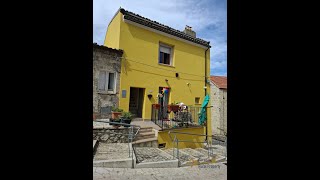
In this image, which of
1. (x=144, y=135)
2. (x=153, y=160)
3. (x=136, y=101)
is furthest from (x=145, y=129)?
(x=136, y=101)

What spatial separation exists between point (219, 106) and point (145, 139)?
367 inches

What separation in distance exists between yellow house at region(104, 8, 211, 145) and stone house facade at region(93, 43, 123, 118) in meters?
0.30

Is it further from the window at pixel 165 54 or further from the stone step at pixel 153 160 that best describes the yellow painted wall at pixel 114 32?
the stone step at pixel 153 160

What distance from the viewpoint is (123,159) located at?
4.52m

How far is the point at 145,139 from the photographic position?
6.84 meters

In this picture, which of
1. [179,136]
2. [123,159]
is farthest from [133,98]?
[123,159]

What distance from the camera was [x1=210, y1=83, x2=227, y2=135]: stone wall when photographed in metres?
14.6

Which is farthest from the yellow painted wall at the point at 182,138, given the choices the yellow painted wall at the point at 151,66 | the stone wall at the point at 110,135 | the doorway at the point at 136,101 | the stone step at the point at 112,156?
the doorway at the point at 136,101

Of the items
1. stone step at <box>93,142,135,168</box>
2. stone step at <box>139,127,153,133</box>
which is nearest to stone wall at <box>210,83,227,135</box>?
stone step at <box>139,127,153,133</box>

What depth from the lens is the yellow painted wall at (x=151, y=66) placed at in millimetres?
9117

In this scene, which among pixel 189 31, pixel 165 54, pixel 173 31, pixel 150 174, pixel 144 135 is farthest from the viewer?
pixel 189 31

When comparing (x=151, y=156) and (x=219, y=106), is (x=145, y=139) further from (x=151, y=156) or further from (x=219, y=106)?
(x=219, y=106)

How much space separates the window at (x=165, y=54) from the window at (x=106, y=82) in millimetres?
3158
